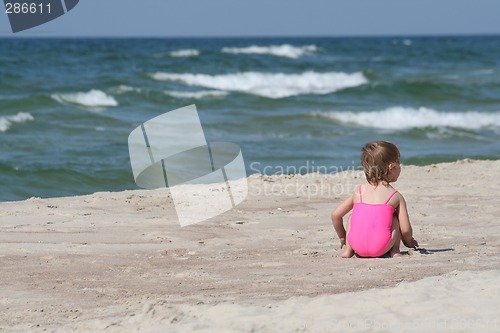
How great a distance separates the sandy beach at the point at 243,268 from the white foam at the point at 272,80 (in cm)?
1990

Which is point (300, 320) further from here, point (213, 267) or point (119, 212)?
point (119, 212)

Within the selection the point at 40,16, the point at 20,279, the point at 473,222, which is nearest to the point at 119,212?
the point at 20,279

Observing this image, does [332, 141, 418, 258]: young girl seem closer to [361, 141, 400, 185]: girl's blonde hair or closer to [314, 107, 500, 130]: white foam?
[361, 141, 400, 185]: girl's blonde hair

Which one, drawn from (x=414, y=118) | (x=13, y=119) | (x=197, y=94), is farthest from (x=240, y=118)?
(x=197, y=94)

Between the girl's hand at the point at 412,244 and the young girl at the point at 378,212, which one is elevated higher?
the young girl at the point at 378,212

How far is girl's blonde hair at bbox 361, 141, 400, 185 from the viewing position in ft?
17.9

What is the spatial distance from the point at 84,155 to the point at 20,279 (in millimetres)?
7560

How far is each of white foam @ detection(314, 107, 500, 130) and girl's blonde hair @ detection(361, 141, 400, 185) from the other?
11167 millimetres

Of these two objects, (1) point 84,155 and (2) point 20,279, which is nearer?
(2) point 20,279

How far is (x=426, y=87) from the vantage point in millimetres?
25469

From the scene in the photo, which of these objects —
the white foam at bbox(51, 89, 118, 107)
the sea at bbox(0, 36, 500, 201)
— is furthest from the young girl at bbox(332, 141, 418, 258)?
the white foam at bbox(51, 89, 118, 107)

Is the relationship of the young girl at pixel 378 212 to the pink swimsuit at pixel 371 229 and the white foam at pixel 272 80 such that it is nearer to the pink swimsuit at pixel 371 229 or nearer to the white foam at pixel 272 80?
the pink swimsuit at pixel 371 229

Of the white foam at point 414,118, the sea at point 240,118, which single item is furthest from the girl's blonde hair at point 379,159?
the white foam at point 414,118

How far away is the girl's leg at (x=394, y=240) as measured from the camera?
17.9 ft
